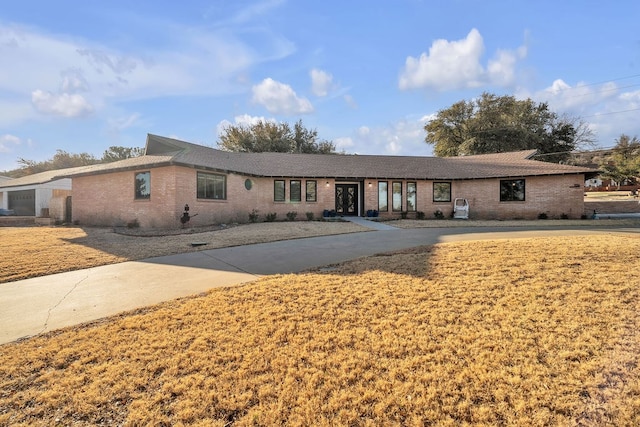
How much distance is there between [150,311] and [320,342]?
269 cm

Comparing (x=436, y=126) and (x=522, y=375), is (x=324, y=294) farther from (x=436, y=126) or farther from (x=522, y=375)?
(x=436, y=126)

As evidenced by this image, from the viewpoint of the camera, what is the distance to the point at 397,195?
2064 cm

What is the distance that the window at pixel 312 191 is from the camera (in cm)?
2020

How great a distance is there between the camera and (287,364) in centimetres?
309

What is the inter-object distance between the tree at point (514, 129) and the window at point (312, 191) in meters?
23.7

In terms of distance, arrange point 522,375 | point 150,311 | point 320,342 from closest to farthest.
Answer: point 522,375 < point 320,342 < point 150,311

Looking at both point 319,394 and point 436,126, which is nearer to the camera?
point 319,394

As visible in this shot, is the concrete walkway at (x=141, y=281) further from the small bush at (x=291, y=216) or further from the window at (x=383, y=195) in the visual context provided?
the window at (x=383, y=195)

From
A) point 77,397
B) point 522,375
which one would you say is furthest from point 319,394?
point 77,397

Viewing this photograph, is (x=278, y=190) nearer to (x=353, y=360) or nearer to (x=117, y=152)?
(x=353, y=360)

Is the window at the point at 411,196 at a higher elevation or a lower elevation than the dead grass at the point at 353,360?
higher

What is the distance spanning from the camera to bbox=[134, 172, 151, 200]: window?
14672 mm

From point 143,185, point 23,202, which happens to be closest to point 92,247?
point 143,185

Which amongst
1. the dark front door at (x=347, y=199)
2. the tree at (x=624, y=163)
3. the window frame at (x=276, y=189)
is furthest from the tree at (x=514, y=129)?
the window frame at (x=276, y=189)
